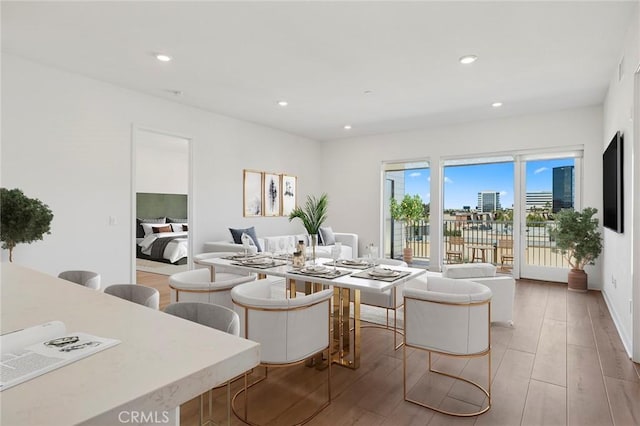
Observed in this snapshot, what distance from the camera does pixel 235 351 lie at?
0.88 metres

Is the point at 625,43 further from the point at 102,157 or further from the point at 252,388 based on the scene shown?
the point at 102,157

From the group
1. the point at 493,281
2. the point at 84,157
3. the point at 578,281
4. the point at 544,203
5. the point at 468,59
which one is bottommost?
the point at 578,281

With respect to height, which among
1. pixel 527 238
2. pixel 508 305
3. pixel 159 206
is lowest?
pixel 508 305

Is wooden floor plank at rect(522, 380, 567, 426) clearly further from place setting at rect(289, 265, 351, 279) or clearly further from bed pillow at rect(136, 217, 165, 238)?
bed pillow at rect(136, 217, 165, 238)

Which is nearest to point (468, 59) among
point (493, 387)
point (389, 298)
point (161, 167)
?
point (389, 298)

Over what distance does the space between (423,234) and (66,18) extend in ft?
21.2

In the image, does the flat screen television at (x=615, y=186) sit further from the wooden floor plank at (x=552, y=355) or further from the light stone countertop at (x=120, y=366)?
the light stone countertop at (x=120, y=366)

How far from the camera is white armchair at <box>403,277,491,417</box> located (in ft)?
7.05

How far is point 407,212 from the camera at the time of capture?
7.40m

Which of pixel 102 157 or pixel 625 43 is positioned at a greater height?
pixel 625 43

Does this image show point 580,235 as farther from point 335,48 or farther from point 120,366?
point 120,366

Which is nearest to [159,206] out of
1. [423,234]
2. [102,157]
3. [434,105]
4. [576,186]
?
[102,157]

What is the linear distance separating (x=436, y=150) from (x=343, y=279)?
16.5ft

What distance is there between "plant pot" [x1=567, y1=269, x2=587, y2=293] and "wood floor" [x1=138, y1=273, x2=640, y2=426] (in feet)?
6.55
